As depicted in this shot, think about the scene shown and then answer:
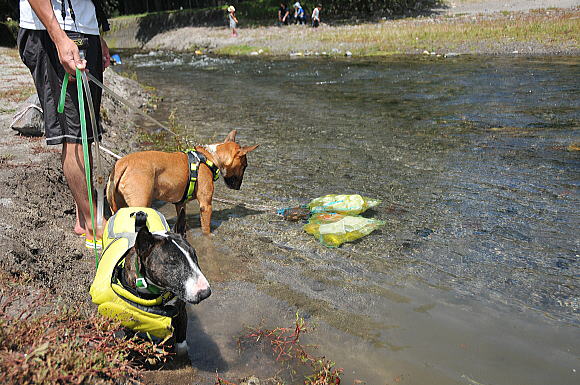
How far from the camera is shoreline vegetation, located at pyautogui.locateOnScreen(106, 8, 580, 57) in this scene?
21.5 meters

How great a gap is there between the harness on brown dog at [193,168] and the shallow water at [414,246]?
50cm

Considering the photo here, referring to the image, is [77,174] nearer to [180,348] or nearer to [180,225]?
[180,225]

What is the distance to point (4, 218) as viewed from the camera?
444 cm

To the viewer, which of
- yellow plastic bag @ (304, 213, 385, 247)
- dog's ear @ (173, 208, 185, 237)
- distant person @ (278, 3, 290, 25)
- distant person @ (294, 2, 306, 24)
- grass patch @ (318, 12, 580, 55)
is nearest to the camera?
dog's ear @ (173, 208, 185, 237)

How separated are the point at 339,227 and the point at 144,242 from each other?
9.30ft

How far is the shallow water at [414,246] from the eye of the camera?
3598 millimetres

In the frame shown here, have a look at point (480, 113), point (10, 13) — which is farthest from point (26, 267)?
point (10, 13)

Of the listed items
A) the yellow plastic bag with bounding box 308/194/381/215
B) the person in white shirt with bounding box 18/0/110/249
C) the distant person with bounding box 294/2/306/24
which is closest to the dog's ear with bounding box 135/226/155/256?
the person in white shirt with bounding box 18/0/110/249

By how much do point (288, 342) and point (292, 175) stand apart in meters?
4.15

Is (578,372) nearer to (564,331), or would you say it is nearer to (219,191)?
(564,331)

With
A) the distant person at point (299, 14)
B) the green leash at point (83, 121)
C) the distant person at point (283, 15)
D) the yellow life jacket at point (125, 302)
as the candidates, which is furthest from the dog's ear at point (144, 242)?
the distant person at point (283, 15)

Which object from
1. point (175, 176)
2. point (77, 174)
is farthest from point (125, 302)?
point (175, 176)

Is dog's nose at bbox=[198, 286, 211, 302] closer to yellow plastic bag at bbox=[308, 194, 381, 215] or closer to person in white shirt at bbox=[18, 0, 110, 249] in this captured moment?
person in white shirt at bbox=[18, 0, 110, 249]

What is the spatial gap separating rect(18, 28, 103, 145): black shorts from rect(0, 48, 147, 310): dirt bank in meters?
0.89
